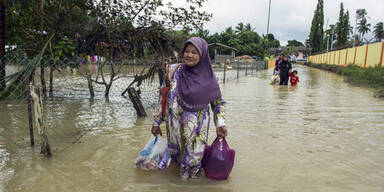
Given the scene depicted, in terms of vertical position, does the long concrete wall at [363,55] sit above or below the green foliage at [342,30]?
below

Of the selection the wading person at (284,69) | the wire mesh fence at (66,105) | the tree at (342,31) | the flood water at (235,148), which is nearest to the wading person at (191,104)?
the flood water at (235,148)

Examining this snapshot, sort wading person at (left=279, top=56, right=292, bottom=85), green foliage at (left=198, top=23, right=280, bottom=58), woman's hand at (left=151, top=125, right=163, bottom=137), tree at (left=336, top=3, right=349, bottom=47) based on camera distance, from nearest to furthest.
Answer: woman's hand at (left=151, top=125, right=163, bottom=137) → wading person at (left=279, top=56, right=292, bottom=85) → green foliage at (left=198, top=23, right=280, bottom=58) → tree at (left=336, top=3, right=349, bottom=47)

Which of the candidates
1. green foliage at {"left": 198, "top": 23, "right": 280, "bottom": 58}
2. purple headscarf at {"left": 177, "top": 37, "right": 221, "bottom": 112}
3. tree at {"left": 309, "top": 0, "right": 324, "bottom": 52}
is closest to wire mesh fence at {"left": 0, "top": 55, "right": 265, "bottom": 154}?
purple headscarf at {"left": 177, "top": 37, "right": 221, "bottom": 112}

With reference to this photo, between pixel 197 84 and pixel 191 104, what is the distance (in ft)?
0.62

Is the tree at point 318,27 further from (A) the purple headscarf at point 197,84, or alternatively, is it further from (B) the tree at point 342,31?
(A) the purple headscarf at point 197,84

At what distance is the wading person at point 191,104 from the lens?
251 cm

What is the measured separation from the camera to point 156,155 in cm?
285

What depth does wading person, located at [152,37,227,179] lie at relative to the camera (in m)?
2.51

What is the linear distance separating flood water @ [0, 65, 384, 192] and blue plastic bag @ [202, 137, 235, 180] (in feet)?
0.34

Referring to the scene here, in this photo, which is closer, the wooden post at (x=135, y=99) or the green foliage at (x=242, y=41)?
the wooden post at (x=135, y=99)

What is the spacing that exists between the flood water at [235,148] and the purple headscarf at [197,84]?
80 centimetres

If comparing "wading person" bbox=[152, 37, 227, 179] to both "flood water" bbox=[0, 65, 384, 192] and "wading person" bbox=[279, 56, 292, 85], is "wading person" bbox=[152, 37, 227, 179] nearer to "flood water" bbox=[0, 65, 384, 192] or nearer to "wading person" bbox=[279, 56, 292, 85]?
"flood water" bbox=[0, 65, 384, 192]

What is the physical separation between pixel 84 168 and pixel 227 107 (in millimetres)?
4308

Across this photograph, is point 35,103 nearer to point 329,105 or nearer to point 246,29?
point 329,105
